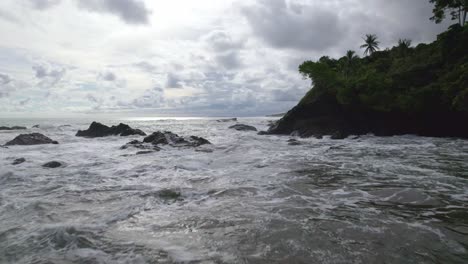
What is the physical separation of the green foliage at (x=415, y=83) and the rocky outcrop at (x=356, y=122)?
90cm

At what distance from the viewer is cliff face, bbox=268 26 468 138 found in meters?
23.2

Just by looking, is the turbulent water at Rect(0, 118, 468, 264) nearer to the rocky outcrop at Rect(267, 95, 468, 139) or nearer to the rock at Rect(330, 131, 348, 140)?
the rock at Rect(330, 131, 348, 140)

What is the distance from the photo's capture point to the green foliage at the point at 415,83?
21875mm

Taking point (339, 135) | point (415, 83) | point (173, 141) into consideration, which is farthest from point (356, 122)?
point (173, 141)

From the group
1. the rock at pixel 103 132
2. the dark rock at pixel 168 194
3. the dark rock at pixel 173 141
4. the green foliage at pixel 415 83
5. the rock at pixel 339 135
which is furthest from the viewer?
the rock at pixel 103 132

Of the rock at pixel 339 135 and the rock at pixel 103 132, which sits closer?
the rock at pixel 339 135

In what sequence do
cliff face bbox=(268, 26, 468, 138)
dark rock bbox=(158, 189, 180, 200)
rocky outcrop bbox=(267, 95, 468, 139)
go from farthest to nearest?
rocky outcrop bbox=(267, 95, 468, 139)
cliff face bbox=(268, 26, 468, 138)
dark rock bbox=(158, 189, 180, 200)

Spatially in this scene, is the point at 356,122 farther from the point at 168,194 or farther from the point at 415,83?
the point at 168,194

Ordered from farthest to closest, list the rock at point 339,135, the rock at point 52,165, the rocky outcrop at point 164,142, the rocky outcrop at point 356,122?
1. the rock at point 339,135
2. the rocky outcrop at point 356,122
3. the rocky outcrop at point 164,142
4. the rock at point 52,165

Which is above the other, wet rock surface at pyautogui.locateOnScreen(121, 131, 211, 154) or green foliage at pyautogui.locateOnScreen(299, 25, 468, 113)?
green foliage at pyautogui.locateOnScreen(299, 25, 468, 113)

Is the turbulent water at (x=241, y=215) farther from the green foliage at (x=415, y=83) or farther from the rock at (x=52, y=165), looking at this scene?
the green foliage at (x=415, y=83)

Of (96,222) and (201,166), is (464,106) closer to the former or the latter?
(201,166)

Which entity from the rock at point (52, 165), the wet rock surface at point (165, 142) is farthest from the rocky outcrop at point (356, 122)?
the rock at point (52, 165)

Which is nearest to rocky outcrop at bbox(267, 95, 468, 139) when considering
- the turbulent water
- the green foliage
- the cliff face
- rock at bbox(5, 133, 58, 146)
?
the cliff face
